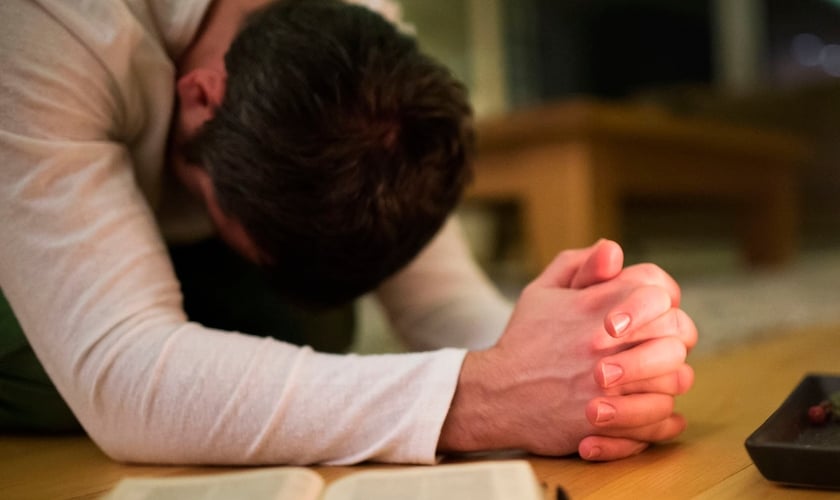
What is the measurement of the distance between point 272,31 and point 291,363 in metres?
0.30

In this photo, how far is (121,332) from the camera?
619 mm

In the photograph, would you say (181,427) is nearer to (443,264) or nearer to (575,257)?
(575,257)

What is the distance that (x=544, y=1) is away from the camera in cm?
568

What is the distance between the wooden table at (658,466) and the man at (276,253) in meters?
0.02

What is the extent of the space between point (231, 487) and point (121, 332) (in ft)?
0.58

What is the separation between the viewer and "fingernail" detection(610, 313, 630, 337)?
1.84ft

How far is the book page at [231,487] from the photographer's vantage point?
0.50 meters

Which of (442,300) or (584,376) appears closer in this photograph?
(584,376)

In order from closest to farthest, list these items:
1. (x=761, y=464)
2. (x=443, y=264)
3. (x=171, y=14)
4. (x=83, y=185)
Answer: (x=761, y=464), (x=83, y=185), (x=171, y=14), (x=443, y=264)

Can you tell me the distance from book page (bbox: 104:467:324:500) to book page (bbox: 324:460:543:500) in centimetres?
2

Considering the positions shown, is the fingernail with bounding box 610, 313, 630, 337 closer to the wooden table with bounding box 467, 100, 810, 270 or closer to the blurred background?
the wooden table with bounding box 467, 100, 810, 270

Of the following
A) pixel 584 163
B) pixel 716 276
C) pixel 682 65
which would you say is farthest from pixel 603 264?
pixel 682 65

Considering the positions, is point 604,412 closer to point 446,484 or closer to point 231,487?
point 446,484

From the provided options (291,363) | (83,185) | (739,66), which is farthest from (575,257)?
(739,66)
